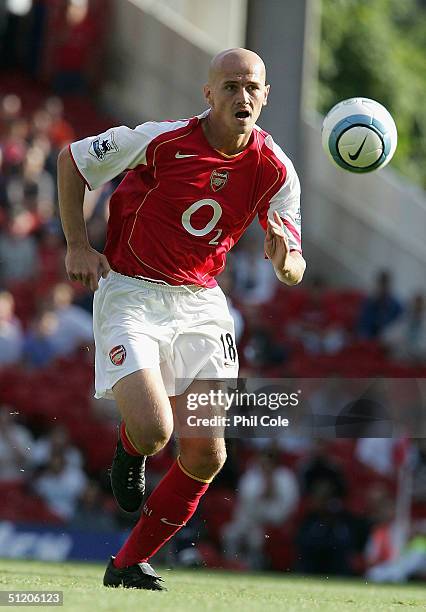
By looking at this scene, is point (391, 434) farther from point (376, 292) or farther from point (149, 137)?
point (149, 137)

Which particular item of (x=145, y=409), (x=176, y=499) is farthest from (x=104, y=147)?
(x=176, y=499)

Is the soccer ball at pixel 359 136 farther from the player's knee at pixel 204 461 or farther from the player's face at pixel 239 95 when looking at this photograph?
the player's knee at pixel 204 461

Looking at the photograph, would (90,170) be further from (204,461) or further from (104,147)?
(204,461)

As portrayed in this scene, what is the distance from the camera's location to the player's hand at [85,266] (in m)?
6.22

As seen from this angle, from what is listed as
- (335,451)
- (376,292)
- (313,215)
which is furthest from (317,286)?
(335,451)

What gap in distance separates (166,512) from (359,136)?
2262 millimetres

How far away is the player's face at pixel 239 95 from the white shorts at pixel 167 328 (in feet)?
2.88

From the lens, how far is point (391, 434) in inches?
472

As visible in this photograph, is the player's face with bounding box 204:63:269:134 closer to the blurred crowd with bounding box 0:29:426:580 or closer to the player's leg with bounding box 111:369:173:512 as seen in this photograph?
the player's leg with bounding box 111:369:173:512

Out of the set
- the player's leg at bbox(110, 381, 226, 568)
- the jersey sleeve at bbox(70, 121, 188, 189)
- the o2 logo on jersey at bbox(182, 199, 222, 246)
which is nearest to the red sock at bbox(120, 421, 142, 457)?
the player's leg at bbox(110, 381, 226, 568)

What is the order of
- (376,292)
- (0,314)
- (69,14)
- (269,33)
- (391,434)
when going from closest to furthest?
(391,434) → (0,314) → (376,292) → (269,33) → (69,14)

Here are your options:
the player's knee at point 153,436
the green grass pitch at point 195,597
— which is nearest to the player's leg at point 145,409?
the player's knee at point 153,436

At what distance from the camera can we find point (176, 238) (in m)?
6.35

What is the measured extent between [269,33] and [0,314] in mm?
6065
